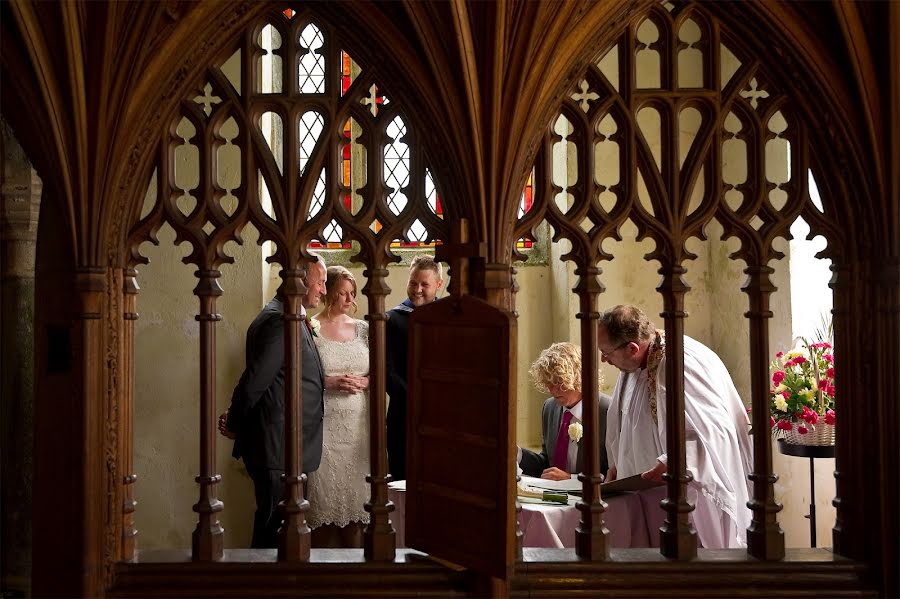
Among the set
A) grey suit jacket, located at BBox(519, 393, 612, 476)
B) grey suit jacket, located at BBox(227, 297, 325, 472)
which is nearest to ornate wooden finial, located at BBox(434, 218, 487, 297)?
grey suit jacket, located at BBox(227, 297, 325, 472)

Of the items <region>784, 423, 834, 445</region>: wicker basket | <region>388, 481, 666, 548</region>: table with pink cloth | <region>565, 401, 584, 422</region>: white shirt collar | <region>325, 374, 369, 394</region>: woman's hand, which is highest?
<region>325, 374, 369, 394</region>: woman's hand

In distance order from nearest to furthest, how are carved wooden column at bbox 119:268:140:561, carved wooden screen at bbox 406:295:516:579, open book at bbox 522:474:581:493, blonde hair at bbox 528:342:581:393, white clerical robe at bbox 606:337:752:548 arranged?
carved wooden screen at bbox 406:295:516:579
carved wooden column at bbox 119:268:140:561
white clerical robe at bbox 606:337:752:548
open book at bbox 522:474:581:493
blonde hair at bbox 528:342:581:393

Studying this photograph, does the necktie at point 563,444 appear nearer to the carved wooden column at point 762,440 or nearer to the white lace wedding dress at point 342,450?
the white lace wedding dress at point 342,450

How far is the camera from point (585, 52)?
120 inches

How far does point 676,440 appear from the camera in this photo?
3055 millimetres

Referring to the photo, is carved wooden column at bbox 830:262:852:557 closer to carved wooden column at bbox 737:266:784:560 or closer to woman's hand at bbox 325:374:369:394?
carved wooden column at bbox 737:266:784:560

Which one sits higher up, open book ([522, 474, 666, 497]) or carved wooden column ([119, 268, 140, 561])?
carved wooden column ([119, 268, 140, 561])

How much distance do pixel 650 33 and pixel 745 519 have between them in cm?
378

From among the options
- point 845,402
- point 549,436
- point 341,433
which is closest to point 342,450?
point 341,433

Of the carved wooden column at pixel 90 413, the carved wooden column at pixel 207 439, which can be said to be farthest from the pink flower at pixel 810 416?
the carved wooden column at pixel 90 413

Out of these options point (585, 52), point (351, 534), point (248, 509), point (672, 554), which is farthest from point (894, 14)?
point (248, 509)

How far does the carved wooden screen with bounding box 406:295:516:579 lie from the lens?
2.71m

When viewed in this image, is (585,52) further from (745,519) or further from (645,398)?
(745,519)

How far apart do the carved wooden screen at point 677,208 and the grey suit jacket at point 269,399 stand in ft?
5.47
